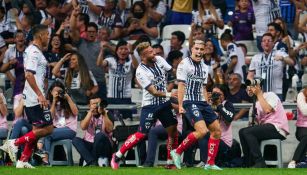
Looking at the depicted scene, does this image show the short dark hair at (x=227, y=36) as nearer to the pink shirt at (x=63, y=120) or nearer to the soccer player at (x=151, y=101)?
the pink shirt at (x=63, y=120)

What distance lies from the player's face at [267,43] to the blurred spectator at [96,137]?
3.47 m

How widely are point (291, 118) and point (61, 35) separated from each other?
5417 mm

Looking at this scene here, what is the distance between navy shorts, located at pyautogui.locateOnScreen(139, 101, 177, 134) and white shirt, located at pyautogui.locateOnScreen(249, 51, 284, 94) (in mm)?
3086

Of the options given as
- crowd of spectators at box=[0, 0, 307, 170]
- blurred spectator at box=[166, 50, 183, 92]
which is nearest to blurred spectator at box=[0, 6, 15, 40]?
crowd of spectators at box=[0, 0, 307, 170]

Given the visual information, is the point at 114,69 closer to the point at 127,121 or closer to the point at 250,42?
the point at 127,121

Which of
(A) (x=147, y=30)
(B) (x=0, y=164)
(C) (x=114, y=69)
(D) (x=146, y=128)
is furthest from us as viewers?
(A) (x=147, y=30)

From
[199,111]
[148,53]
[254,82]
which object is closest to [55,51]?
[148,53]

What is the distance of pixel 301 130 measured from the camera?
845 inches

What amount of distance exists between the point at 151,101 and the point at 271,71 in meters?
3.56

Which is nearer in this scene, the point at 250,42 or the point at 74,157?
the point at 74,157

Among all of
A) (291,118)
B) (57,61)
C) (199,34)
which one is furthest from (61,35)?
(291,118)

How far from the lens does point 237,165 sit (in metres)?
21.5

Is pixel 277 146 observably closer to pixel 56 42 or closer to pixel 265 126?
pixel 265 126

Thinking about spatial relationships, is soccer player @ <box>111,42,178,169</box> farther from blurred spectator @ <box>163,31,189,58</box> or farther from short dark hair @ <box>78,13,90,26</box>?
short dark hair @ <box>78,13,90,26</box>
